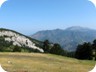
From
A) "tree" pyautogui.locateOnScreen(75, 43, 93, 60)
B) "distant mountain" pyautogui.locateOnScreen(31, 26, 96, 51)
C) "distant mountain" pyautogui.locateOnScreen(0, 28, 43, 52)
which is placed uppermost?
"distant mountain" pyautogui.locateOnScreen(0, 28, 43, 52)

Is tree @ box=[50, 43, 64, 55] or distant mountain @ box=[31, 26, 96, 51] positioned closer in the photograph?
distant mountain @ box=[31, 26, 96, 51]

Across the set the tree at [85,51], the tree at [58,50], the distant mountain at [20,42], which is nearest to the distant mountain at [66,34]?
the tree at [58,50]

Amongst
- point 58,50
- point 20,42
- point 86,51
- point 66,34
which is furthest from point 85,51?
point 20,42

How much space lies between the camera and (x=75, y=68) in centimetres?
1466

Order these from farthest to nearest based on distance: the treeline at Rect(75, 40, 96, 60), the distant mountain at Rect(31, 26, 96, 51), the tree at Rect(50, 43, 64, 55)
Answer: the tree at Rect(50, 43, 64, 55)
the treeline at Rect(75, 40, 96, 60)
the distant mountain at Rect(31, 26, 96, 51)

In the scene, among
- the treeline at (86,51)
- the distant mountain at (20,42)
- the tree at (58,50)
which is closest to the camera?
the treeline at (86,51)

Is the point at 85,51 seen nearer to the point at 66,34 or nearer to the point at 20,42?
the point at 66,34

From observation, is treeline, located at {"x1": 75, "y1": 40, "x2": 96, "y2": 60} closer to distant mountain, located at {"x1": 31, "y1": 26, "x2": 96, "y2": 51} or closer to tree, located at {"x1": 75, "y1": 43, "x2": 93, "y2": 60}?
tree, located at {"x1": 75, "y1": 43, "x2": 93, "y2": 60}

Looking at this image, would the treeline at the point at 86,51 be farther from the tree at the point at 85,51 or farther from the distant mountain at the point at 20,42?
the distant mountain at the point at 20,42

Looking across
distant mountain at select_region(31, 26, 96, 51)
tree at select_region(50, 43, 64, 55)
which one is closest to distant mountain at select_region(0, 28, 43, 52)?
tree at select_region(50, 43, 64, 55)

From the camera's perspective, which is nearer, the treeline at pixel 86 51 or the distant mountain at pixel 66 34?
A: the distant mountain at pixel 66 34

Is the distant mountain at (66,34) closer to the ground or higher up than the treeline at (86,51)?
higher up

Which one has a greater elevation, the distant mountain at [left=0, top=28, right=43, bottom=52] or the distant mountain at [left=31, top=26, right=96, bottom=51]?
the distant mountain at [left=0, top=28, right=43, bottom=52]

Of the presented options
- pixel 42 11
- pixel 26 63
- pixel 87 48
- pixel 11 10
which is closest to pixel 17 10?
pixel 11 10
